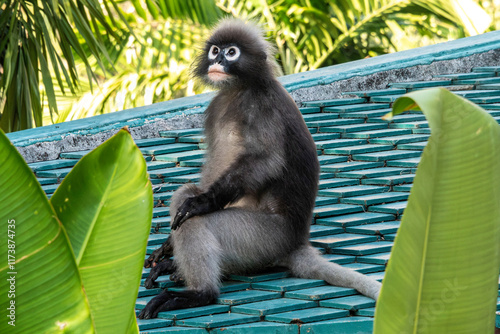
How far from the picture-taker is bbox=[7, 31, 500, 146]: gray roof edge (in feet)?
15.1

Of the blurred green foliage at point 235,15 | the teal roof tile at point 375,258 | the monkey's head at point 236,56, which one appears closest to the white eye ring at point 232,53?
the monkey's head at point 236,56

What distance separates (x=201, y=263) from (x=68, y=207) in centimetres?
163

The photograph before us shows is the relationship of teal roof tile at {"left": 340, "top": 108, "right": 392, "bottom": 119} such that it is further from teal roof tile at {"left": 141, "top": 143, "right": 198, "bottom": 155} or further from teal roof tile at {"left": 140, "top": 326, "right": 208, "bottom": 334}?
teal roof tile at {"left": 140, "top": 326, "right": 208, "bottom": 334}

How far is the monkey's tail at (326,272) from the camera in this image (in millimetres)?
2693

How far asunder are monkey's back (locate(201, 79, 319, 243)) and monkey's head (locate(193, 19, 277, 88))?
0.32ft

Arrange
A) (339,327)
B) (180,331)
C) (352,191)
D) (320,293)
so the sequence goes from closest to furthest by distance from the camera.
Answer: (339,327) → (180,331) → (320,293) → (352,191)

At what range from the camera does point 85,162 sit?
1.33 meters

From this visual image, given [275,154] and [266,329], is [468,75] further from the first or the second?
[266,329]

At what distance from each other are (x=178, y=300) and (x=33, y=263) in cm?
169

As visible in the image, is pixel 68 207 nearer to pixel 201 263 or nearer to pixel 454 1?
pixel 201 263

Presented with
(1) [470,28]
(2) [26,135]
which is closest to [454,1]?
(1) [470,28]

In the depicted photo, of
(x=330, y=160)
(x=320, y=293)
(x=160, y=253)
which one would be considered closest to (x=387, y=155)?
(x=330, y=160)

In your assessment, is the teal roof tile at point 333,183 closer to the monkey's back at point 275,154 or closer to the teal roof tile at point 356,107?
the monkey's back at point 275,154

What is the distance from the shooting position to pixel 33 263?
3.85 ft
